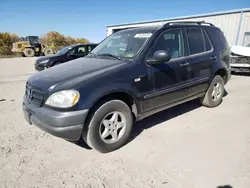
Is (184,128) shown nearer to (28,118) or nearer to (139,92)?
(139,92)

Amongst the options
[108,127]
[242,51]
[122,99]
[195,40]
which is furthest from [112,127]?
[242,51]

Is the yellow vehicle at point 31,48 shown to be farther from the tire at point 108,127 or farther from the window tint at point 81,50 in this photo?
the tire at point 108,127

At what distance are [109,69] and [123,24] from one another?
18850 mm

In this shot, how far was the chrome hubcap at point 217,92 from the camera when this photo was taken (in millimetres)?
4443

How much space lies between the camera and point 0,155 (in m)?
2.71

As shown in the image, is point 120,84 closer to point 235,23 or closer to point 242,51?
point 242,51

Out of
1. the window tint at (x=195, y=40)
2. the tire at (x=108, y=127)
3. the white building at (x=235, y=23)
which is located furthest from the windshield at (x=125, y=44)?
the white building at (x=235, y=23)

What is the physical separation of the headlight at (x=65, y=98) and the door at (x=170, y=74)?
1165 millimetres

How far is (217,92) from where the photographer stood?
4.53 m

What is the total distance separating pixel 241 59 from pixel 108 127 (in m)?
8.05

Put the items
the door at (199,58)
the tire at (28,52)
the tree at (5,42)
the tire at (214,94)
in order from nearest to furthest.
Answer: the door at (199,58), the tire at (214,94), the tire at (28,52), the tree at (5,42)

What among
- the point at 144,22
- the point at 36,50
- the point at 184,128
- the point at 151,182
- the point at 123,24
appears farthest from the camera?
the point at 36,50

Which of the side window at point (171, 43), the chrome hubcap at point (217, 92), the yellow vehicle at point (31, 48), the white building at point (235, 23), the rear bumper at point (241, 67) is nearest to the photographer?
the side window at point (171, 43)

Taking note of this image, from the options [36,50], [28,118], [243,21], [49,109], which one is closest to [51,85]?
[49,109]
